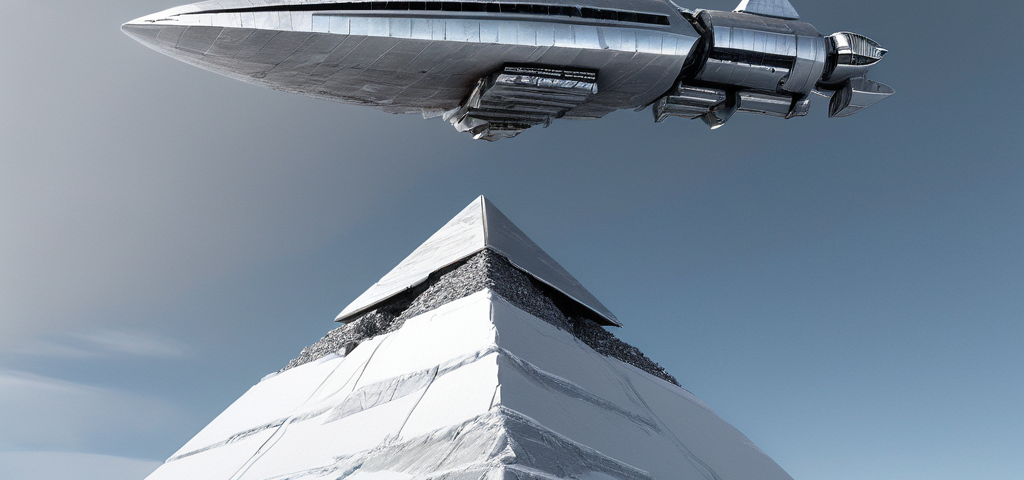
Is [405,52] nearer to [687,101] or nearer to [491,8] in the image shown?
[491,8]

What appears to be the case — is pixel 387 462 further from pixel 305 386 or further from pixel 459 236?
pixel 459 236

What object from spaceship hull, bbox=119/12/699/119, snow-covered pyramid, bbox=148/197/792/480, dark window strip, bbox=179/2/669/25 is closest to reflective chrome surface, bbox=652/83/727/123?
spaceship hull, bbox=119/12/699/119

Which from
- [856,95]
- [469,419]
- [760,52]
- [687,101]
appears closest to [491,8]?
[687,101]

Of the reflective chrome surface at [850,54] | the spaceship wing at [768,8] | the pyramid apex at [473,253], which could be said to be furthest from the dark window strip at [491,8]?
the pyramid apex at [473,253]

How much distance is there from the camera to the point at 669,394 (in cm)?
1179

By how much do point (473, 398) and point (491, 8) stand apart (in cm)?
399

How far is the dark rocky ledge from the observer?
415 inches

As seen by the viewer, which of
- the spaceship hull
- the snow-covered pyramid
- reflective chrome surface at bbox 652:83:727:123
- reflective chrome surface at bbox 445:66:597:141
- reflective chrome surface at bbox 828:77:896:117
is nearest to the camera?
the spaceship hull

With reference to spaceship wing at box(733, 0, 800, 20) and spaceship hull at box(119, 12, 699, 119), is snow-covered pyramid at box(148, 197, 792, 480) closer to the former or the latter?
spaceship hull at box(119, 12, 699, 119)

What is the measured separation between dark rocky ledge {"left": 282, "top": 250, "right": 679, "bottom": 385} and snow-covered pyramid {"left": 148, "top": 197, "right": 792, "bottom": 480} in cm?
4

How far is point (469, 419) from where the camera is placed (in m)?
6.57

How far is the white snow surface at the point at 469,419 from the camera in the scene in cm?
642

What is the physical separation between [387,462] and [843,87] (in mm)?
7865

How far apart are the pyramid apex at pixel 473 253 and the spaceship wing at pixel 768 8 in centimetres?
535
